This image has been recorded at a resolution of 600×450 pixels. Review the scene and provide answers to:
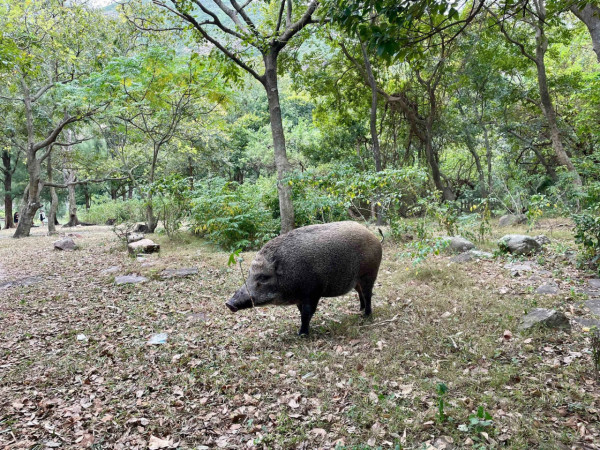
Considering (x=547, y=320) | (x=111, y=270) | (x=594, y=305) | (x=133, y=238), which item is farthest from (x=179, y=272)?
(x=594, y=305)

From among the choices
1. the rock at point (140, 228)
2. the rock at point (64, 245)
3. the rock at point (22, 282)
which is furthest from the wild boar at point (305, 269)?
the rock at point (140, 228)

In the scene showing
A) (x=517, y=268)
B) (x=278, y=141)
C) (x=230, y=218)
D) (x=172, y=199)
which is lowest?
(x=517, y=268)

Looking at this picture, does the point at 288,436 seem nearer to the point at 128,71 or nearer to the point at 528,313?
the point at 528,313

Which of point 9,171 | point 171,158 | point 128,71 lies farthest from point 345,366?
point 9,171

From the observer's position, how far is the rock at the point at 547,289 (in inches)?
214

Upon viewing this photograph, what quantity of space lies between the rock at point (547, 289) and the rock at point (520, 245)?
1799 millimetres

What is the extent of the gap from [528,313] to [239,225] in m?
7.48

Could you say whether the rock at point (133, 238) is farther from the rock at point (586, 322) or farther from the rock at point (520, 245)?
the rock at point (586, 322)

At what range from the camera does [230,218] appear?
1005cm

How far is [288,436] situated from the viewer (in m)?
3.11

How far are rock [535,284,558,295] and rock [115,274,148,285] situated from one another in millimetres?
6926

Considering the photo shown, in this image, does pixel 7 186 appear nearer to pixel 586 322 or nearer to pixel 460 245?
pixel 460 245

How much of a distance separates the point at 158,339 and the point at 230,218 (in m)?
5.32

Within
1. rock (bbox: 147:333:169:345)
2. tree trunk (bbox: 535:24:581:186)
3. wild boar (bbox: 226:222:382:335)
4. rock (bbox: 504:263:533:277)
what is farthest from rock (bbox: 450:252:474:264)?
tree trunk (bbox: 535:24:581:186)
